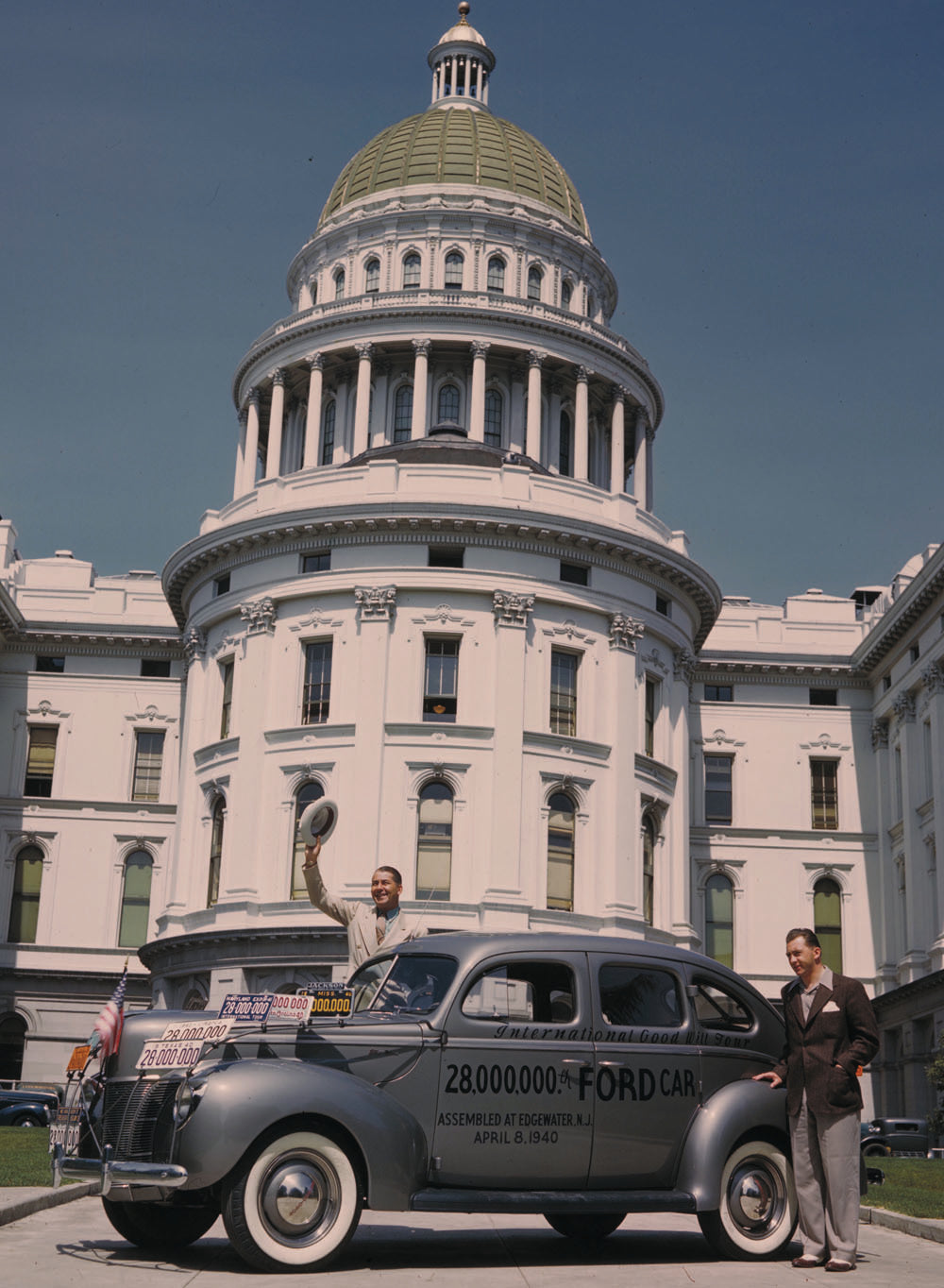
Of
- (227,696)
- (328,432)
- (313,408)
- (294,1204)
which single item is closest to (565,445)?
(328,432)

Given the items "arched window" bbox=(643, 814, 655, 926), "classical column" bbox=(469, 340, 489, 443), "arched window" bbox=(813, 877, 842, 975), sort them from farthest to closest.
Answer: "classical column" bbox=(469, 340, 489, 443) → "arched window" bbox=(813, 877, 842, 975) → "arched window" bbox=(643, 814, 655, 926)

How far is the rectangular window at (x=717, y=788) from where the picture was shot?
2012 inches

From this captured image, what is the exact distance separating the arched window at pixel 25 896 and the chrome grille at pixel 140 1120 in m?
41.6

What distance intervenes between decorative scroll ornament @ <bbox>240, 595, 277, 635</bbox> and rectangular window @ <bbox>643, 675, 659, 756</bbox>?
33.2 feet

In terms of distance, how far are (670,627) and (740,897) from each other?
10779 mm

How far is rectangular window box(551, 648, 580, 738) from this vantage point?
40.7m

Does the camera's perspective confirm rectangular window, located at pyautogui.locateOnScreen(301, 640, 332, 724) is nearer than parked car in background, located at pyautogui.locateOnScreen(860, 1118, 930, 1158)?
No

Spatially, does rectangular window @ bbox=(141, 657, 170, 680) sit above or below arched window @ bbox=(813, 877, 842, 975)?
above

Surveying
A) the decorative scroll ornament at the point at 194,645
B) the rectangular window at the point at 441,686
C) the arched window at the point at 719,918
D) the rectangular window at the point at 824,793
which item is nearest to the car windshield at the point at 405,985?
the rectangular window at the point at 441,686

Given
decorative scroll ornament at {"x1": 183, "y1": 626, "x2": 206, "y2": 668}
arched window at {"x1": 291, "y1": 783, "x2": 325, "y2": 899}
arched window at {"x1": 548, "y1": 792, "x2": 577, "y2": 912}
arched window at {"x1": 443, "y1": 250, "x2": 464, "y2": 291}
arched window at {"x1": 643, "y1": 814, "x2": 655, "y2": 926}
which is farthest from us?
arched window at {"x1": 443, "y1": 250, "x2": 464, "y2": 291}

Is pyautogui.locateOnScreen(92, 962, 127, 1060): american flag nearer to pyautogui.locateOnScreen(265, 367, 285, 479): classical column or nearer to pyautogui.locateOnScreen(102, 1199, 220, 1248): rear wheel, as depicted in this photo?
pyautogui.locateOnScreen(102, 1199, 220, 1248): rear wheel

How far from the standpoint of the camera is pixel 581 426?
50.2 meters

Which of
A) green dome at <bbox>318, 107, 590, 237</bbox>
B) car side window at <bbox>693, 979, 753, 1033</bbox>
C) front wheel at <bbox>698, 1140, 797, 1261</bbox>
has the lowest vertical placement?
front wheel at <bbox>698, 1140, 797, 1261</bbox>

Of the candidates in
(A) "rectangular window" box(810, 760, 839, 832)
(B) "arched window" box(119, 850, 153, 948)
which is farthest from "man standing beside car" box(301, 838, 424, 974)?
(A) "rectangular window" box(810, 760, 839, 832)
